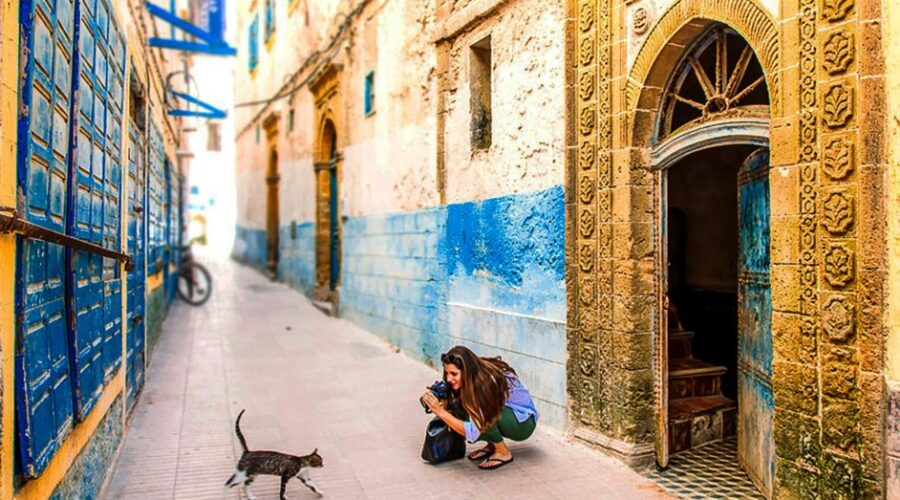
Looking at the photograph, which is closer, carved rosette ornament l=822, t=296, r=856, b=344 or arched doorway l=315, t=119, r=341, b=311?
carved rosette ornament l=822, t=296, r=856, b=344

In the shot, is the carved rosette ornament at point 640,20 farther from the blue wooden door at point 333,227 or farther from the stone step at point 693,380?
the blue wooden door at point 333,227

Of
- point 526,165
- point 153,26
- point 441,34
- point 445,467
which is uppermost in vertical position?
point 153,26

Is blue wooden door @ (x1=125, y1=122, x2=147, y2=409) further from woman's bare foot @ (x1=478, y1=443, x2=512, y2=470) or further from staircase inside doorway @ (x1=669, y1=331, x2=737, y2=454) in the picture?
staircase inside doorway @ (x1=669, y1=331, x2=737, y2=454)

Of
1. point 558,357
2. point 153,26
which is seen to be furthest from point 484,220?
point 153,26

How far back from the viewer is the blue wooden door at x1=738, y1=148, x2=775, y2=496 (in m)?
4.39

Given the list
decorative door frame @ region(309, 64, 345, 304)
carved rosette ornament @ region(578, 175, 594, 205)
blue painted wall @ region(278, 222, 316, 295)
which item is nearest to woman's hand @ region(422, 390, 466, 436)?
carved rosette ornament @ region(578, 175, 594, 205)

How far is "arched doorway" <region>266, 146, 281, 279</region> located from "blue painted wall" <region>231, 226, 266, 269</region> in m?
0.79

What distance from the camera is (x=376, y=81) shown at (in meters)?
10.3

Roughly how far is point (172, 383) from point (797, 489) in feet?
19.8

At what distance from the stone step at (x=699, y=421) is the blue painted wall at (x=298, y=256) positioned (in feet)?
31.1

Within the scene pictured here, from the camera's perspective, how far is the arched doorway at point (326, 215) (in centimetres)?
1355

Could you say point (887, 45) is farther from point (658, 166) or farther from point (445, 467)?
point (445, 467)

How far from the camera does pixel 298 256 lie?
15.8 metres

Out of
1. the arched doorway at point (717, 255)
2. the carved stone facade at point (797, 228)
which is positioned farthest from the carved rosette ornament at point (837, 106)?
the arched doorway at point (717, 255)
